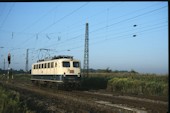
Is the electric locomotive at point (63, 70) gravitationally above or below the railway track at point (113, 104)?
above

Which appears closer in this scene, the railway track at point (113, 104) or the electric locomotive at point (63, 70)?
the railway track at point (113, 104)

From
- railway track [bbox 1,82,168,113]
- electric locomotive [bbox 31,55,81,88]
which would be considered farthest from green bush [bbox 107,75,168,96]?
railway track [bbox 1,82,168,113]

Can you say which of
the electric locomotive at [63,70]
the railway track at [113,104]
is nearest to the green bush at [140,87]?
the electric locomotive at [63,70]

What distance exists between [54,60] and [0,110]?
18850mm

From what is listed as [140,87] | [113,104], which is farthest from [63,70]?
[113,104]

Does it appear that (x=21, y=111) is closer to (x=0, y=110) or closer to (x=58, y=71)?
(x=0, y=110)

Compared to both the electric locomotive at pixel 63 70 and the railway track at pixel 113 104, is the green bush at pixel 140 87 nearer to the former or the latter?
the electric locomotive at pixel 63 70

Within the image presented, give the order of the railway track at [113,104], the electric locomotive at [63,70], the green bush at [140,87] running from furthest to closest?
1. the electric locomotive at [63,70]
2. the green bush at [140,87]
3. the railway track at [113,104]

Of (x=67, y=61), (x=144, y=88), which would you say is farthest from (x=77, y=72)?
(x=144, y=88)

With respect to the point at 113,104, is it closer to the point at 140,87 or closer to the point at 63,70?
the point at 140,87

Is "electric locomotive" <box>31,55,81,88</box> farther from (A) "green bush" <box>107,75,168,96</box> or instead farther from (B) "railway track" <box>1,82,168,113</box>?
(B) "railway track" <box>1,82,168,113</box>

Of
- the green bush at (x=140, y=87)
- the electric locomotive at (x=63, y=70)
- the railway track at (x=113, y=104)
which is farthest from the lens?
the electric locomotive at (x=63, y=70)

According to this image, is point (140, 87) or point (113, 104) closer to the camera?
point (113, 104)

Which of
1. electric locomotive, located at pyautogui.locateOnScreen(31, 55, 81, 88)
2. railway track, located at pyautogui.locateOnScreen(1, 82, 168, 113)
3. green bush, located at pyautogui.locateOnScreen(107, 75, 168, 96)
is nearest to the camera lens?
railway track, located at pyautogui.locateOnScreen(1, 82, 168, 113)
